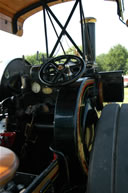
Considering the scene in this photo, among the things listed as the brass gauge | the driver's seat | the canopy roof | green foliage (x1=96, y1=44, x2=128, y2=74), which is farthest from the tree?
the driver's seat

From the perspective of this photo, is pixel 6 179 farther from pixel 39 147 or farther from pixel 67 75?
pixel 39 147

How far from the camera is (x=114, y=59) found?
38.7 meters

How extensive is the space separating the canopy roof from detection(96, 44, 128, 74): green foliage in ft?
116

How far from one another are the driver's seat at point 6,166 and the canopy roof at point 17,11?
1922 mm

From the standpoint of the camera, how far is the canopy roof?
2.49 metres

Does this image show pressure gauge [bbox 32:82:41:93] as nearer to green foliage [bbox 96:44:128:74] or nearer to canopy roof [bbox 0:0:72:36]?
canopy roof [bbox 0:0:72:36]

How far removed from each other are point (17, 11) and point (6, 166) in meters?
2.41

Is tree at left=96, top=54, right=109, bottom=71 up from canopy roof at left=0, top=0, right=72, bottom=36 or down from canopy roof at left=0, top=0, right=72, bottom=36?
up

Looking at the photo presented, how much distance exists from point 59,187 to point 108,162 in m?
0.64

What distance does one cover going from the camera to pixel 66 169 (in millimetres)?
1415

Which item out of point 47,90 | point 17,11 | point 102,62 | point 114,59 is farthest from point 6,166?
point 102,62

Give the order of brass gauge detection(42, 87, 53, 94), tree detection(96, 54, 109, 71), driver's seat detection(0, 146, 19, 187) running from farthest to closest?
tree detection(96, 54, 109, 71)
brass gauge detection(42, 87, 53, 94)
driver's seat detection(0, 146, 19, 187)

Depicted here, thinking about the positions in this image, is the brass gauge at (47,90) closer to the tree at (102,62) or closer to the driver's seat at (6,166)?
the driver's seat at (6,166)

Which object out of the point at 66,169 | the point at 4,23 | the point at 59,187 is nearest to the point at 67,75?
the point at 66,169
